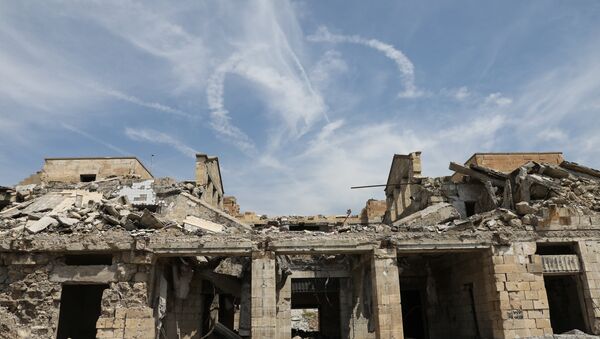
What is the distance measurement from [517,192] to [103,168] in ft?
61.1

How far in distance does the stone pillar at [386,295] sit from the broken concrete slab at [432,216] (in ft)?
8.73

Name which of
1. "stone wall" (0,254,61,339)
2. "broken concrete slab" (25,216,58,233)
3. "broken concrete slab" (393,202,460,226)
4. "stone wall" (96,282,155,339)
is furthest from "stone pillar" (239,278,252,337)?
"broken concrete slab" (25,216,58,233)

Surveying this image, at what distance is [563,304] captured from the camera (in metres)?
16.8

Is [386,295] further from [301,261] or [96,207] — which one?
[96,207]

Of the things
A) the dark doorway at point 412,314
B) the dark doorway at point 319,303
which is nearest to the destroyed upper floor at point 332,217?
the dark doorway at point 319,303

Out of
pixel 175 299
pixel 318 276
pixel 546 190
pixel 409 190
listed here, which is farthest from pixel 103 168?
pixel 546 190

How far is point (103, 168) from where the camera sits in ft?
73.7

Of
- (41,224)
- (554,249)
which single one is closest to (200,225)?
(41,224)

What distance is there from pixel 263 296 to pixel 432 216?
707cm

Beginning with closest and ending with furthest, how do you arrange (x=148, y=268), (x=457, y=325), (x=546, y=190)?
(x=148, y=268) < (x=546, y=190) < (x=457, y=325)

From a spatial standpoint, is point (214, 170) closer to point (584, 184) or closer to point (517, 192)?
point (517, 192)

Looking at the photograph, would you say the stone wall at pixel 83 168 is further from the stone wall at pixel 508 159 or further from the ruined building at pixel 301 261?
the stone wall at pixel 508 159

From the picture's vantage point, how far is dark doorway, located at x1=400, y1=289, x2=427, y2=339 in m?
19.5

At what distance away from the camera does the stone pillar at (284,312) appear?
16.4m
